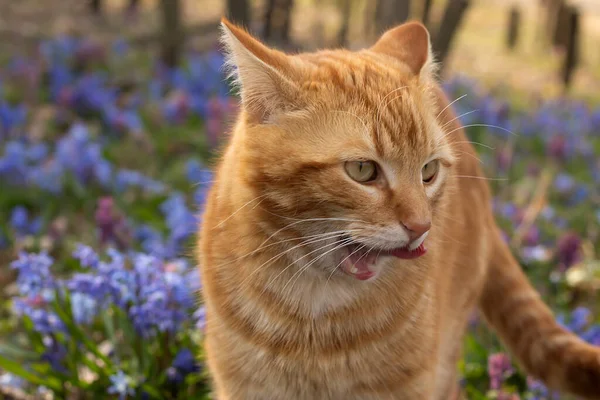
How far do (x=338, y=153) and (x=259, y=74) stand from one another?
295mm

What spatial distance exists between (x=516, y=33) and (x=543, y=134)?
7.48m

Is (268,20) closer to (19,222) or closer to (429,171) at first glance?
(19,222)

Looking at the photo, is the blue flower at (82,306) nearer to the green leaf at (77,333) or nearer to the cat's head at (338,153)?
the green leaf at (77,333)

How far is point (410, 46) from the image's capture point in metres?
2.28

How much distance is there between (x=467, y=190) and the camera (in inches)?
108

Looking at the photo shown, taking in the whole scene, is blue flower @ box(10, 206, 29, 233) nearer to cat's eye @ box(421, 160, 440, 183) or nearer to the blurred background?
the blurred background

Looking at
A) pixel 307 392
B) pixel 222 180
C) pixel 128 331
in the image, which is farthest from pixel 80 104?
pixel 307 392

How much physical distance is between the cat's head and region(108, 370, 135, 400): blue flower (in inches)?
38.7

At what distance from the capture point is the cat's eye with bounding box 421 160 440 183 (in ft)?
6.53

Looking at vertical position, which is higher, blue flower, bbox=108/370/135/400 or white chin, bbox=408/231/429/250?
white chin, bbox=408/231/429/250

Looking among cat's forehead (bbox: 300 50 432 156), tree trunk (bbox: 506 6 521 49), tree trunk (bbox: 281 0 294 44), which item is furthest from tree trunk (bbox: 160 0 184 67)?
tree trunk (bbox: 506 6 521 49)

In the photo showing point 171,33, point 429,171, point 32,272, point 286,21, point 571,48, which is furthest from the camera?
point 571,48

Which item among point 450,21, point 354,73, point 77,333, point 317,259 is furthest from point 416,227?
point 450,21

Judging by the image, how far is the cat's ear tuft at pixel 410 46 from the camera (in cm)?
Answer: 221
